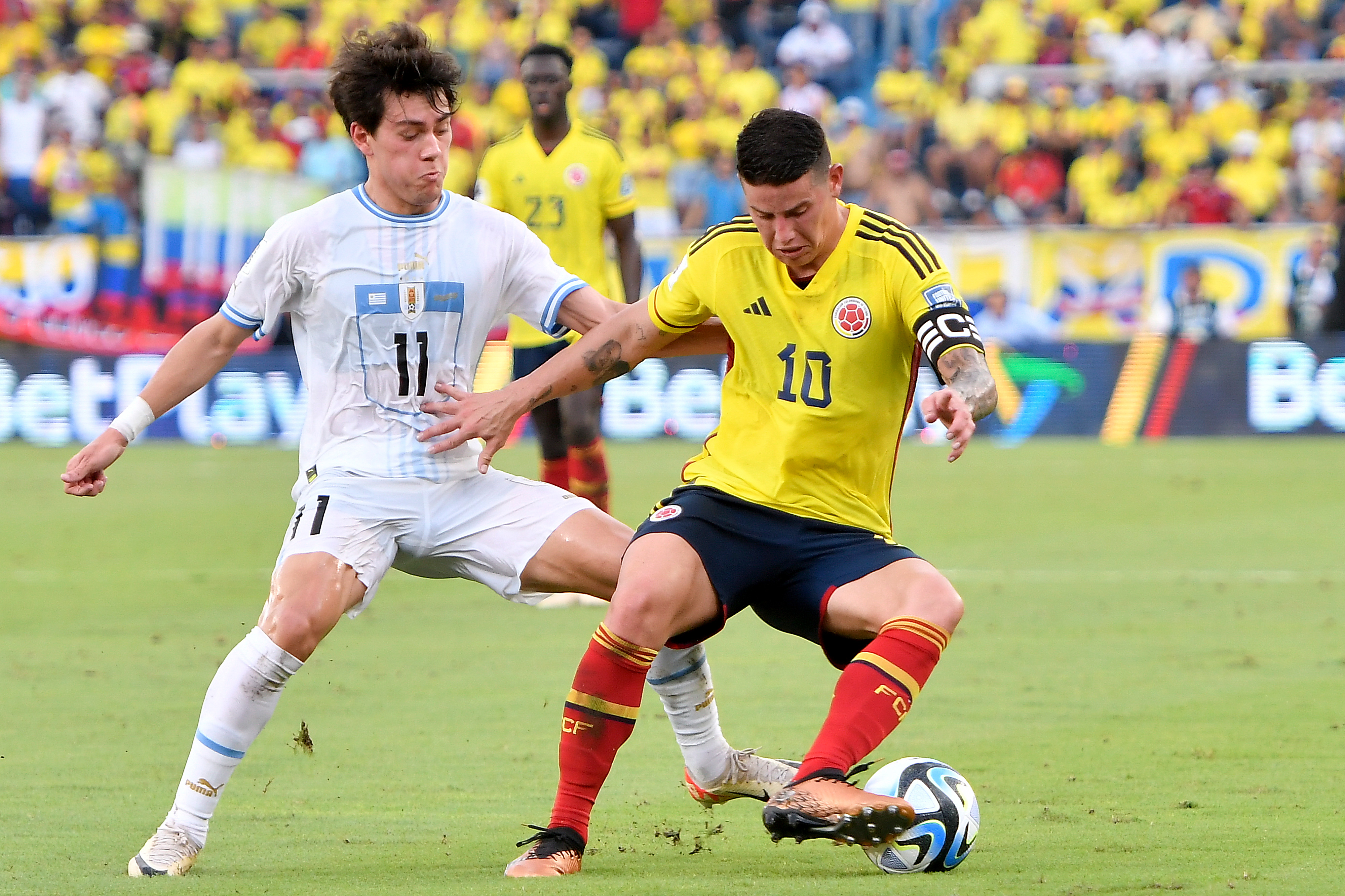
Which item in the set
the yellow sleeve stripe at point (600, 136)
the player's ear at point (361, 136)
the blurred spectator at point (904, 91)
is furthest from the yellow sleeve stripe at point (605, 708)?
the blurred spectator at point (904, 91)

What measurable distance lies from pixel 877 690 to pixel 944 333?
3.06 feet

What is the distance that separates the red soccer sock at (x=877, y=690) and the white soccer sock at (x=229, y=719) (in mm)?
1408

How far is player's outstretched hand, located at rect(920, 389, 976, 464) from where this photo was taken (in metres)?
4.45

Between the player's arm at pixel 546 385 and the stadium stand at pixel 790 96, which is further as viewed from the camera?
the stadium stand at pixel 790 96

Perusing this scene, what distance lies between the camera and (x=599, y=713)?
4.80 meters

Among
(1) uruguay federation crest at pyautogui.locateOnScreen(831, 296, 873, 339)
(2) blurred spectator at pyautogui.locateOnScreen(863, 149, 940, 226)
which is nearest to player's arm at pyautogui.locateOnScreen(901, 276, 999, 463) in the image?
(1) uruguay federation crest at pyautogui.locateOnScreen(831, 296, 873, 339)

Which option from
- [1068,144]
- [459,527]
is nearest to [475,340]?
[459,527]

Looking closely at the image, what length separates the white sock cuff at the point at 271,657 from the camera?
4824 millimetres

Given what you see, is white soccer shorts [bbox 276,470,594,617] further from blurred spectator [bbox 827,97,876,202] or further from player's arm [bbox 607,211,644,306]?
blurred spectator [bbox 827,97,876,202]

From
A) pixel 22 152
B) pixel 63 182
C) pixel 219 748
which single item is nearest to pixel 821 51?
pixel 63 182

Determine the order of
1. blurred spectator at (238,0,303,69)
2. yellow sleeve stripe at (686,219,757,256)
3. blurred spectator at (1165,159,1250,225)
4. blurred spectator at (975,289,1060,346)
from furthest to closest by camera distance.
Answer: blurred spectator at (238,0,303,69) < blurred spectator at (1165,159,1250,225) < blurred spectator at (975,289,1060,346) < yellow sleeve stripe at (686,219,757,256)

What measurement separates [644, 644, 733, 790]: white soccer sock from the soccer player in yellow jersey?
0.28m

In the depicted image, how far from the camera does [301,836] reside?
513cm

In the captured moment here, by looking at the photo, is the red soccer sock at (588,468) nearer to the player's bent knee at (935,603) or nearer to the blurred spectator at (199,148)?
the player's bent knee at (935,603)
